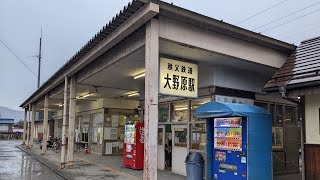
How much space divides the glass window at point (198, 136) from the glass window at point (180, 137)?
466mm

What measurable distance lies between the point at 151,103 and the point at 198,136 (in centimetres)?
498

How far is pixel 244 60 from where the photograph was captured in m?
10.2

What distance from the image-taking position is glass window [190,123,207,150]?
38.9 ft

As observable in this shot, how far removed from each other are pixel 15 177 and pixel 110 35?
25.5 feet

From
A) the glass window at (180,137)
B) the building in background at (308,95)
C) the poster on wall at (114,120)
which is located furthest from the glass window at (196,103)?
the poster on wall at (114,120)

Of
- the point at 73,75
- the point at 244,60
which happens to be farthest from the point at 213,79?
the point at 73,75

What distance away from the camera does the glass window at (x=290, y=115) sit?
551 inches

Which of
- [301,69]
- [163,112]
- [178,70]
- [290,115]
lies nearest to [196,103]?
[163,112]

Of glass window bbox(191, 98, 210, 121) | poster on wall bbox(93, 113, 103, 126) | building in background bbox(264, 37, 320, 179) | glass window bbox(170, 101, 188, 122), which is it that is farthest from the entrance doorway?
poster on wall bbox(93, 113, 103, 126)

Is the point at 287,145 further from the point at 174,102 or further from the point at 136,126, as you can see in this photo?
the point at 136,126

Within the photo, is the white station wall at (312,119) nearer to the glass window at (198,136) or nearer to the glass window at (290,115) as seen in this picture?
the glass window at (198,136)

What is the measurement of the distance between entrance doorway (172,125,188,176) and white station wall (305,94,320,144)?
5.25 meters

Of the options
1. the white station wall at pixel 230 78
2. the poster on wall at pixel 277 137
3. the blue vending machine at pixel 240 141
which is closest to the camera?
the blue vending machine at pixel 240 141

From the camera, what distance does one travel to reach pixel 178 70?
30.6ft
